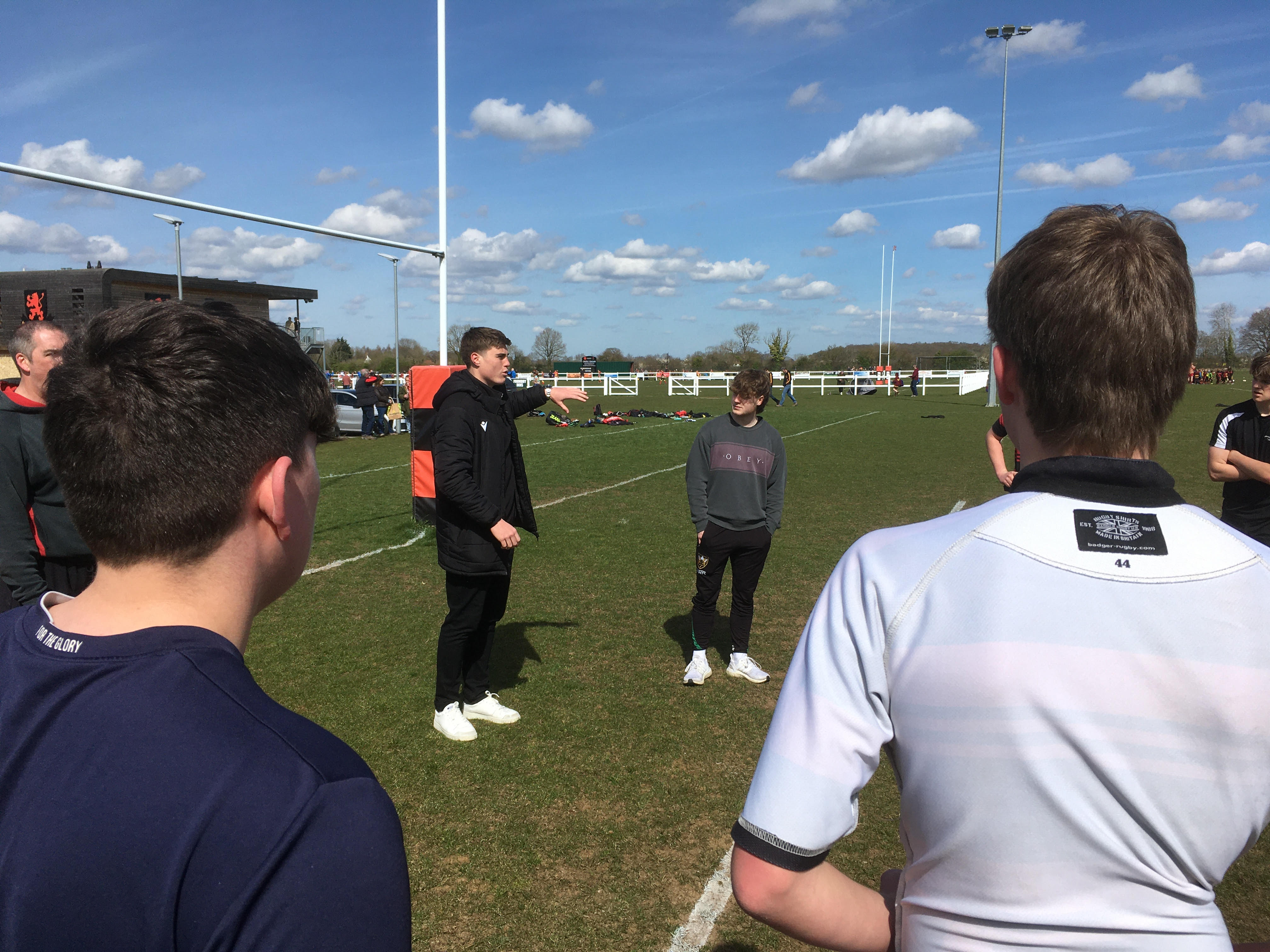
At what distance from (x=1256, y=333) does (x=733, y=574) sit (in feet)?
321

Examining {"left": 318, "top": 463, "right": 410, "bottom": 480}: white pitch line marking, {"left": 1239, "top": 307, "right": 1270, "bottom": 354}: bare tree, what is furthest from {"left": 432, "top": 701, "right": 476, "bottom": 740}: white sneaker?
{"left": 1239, "top": 307, "right": 1270, "bottom": 354}: bare tree

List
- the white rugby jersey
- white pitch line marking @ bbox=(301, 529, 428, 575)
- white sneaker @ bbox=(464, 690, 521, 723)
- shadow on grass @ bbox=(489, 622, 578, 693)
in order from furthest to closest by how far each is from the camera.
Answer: white pitch line marking @ bbox=(301, 529, 428, 575) → shadow on grass @ bbox=(489, 622, 578, 693) → white sneaker @ bbox=(464, 690, 521, 723) → the white rugby jersey

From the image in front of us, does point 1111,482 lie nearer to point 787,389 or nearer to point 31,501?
point 31,501

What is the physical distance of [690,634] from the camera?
6.93m

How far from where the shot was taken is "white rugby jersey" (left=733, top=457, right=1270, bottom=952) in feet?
3.51

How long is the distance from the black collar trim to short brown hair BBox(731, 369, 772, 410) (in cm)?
456

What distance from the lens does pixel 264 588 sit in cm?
120

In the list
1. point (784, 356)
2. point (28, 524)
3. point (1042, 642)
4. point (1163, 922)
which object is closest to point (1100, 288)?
point (1042, 642)

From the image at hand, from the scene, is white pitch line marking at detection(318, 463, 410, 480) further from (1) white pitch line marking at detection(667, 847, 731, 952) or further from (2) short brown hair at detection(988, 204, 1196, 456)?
(2) short brown hair at detection(988, 204, 1196, 456)

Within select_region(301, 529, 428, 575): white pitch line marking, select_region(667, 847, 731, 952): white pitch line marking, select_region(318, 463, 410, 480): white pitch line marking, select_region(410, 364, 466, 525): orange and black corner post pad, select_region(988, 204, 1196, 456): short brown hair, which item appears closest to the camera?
select_region(988, 204, 1196, 456): short brown hair

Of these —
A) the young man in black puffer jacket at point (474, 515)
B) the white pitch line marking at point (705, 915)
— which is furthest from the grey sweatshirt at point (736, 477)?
the white pitch line marking at point (705, 915)

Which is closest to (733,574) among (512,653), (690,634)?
(690,634)

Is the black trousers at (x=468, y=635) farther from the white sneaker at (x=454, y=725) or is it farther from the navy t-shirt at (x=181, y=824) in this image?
the navy t-shirt at (x=181, y=824)

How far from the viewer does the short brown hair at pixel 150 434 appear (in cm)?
108
